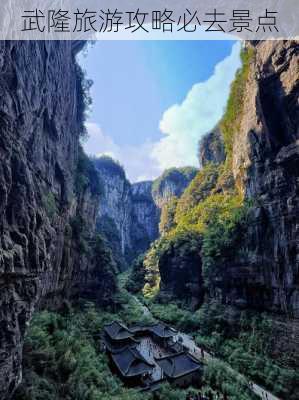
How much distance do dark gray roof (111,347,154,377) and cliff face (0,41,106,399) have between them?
4.90m

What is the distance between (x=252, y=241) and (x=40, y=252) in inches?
512

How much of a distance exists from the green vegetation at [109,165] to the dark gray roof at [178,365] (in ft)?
186

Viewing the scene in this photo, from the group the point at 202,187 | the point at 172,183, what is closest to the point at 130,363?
the point at 202,187

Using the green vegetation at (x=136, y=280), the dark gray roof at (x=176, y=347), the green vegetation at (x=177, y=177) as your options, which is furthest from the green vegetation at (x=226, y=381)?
the green vegetation at (x=177, y=177)

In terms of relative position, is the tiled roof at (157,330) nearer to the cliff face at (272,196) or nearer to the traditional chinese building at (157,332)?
the traditional chinese building at (157,332)

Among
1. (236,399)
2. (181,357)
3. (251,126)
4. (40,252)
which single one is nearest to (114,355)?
(181,357)

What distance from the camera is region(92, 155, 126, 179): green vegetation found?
219ft

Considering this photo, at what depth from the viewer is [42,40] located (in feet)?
35.7

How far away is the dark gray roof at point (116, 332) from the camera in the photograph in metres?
16.0

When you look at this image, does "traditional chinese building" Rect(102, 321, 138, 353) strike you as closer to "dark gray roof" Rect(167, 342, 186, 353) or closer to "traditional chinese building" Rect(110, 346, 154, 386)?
"traditional chinese building" Rect(110, 346, 154, 386)

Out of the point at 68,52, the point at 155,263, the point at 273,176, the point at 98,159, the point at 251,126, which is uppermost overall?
A: the point at 98,159

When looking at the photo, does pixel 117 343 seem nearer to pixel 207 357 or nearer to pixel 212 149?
pixel 207 357

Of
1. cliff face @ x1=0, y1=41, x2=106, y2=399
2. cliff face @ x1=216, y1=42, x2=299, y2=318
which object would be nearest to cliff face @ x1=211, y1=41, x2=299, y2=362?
cliff face @ x1=216, y1=42, x2=299, y2=318

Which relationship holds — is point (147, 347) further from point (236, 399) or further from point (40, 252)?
point (40, 252)
